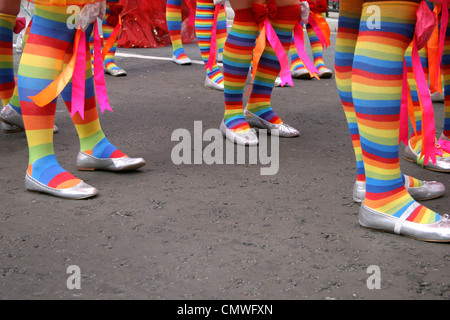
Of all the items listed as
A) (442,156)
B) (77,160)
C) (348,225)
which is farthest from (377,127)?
(77,160)

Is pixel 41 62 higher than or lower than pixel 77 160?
higher

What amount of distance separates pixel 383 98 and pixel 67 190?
1052 mm

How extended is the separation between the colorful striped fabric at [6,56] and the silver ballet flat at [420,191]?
161 cm

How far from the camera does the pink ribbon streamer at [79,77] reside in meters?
1.93

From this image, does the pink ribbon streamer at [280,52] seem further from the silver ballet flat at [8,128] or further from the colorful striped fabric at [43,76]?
the silver ballet flat at [8,128]

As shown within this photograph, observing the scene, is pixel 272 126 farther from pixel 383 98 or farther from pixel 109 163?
pixel 383 98

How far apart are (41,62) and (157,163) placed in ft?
2.09

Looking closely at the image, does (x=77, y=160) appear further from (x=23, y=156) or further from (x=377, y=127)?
(x=377, y=127)

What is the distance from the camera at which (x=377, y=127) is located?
159cm

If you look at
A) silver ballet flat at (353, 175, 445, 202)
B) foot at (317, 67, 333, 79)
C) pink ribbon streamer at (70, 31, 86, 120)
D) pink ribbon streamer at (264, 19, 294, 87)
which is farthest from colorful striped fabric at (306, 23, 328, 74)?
pink ribbon streamer at (70, 31, 86, 120)

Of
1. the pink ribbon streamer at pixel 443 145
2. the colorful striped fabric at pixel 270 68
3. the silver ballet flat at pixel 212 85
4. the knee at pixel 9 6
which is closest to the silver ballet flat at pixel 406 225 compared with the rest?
the pink ribbon streamer at pixel 443 145

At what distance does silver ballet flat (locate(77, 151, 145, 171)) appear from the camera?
219cm

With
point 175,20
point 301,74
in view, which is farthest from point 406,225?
point 175,20

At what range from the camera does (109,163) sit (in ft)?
7.23
